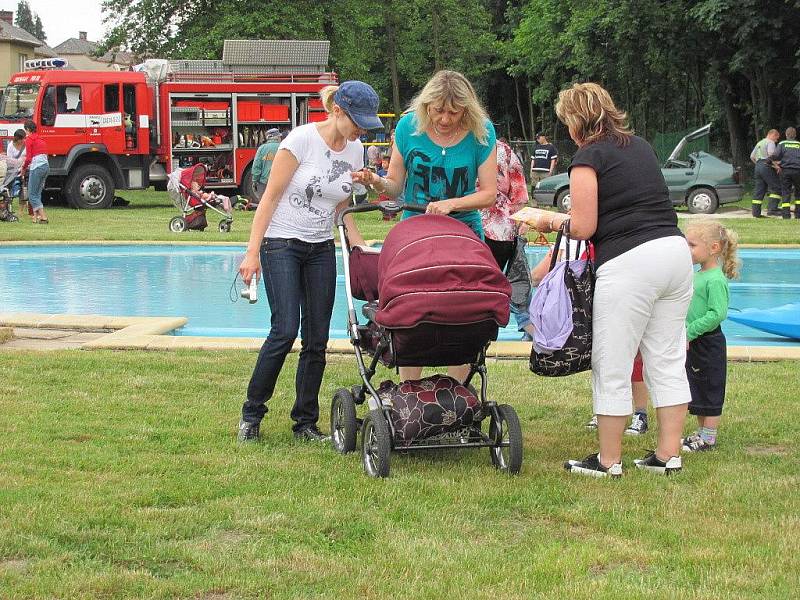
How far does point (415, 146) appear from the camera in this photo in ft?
18.4

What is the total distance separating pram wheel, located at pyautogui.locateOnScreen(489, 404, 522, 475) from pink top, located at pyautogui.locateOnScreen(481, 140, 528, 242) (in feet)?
6.05

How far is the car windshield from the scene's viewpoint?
26.2m

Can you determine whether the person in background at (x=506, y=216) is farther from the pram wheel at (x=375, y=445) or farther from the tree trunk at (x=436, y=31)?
the tree trunk at (x=436, y=31)

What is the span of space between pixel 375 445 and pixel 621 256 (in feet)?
4.47

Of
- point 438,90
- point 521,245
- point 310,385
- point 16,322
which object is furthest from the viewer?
point 16,322

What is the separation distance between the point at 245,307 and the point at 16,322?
3057 mm

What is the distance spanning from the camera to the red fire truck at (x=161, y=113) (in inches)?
1024

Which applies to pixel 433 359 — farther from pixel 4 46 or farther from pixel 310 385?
pixel 4 46

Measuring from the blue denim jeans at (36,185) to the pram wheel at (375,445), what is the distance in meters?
17.7

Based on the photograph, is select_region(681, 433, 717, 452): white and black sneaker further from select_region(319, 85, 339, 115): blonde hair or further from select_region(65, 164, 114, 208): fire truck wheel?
select_region(65, 164, 114, 208): fire truck wheel

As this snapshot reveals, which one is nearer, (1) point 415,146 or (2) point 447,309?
(2) point 447,309

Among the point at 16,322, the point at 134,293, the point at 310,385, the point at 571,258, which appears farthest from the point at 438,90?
the point at 134,293

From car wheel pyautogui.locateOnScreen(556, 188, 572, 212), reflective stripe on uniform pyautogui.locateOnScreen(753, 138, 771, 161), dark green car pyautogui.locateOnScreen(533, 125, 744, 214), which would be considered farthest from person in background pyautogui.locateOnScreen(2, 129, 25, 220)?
reflective stripe on uniform pyautogui.locateOnScreen(753, 138, 771, 161)

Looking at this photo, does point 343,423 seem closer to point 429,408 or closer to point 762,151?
point 429,408
